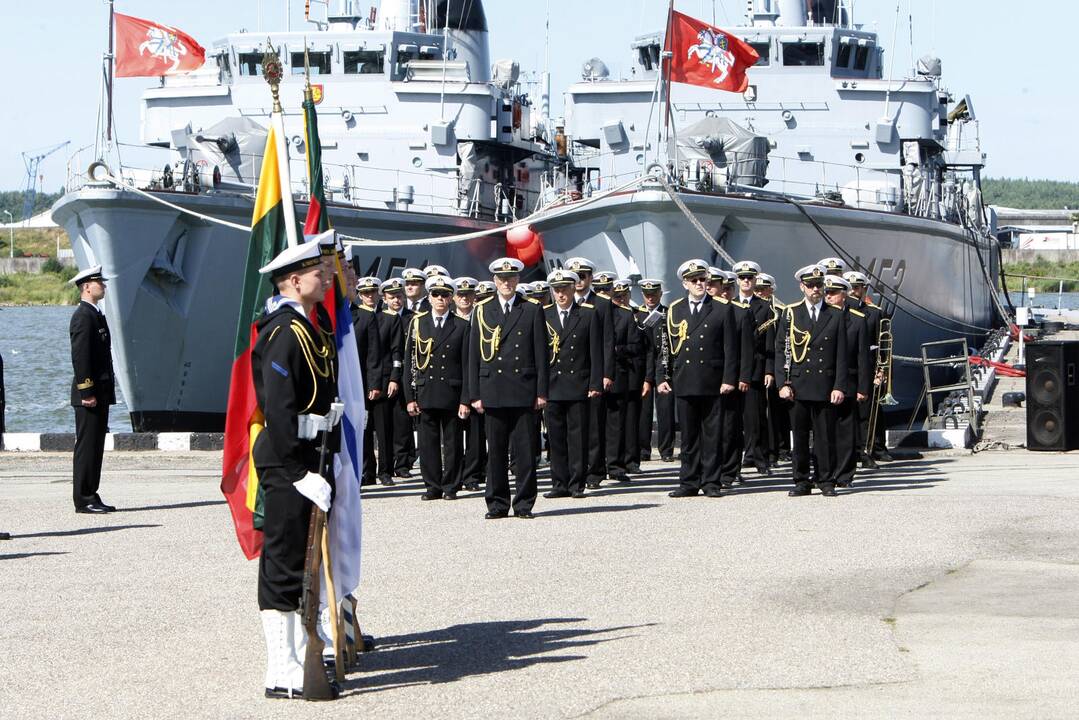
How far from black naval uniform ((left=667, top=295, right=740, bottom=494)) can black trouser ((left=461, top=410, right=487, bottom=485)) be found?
1609mm

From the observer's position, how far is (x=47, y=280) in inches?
3895

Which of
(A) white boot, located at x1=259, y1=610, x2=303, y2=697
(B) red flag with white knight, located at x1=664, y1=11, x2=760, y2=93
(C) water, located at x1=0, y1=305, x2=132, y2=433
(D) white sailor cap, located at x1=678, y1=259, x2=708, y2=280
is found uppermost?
(B) red flag with white knight, located at x1=664, y1=11, x2=760, y2=93

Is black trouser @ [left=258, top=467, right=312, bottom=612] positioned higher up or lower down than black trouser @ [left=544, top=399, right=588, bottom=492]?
higher up

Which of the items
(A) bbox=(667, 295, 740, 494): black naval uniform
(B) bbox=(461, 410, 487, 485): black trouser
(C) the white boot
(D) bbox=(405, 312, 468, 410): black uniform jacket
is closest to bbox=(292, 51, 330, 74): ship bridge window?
(B) bbox=(461, 410, 487, 485): black trouser

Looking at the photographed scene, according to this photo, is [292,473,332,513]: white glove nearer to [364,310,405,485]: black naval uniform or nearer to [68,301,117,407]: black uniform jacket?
[68,301,117,407]: black uniform jacket

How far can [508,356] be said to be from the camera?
1080 centimetres

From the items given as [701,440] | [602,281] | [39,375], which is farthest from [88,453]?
[39,375]

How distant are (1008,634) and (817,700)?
1.26m

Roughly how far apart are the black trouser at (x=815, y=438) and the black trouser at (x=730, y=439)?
1.39ft

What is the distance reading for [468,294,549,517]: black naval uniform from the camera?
1043cm

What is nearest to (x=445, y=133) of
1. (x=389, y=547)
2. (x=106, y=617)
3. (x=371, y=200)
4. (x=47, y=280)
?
(x=371, y=200)

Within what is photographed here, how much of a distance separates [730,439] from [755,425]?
1930mm

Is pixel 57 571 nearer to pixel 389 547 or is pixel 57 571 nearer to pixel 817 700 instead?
pixel 389 547

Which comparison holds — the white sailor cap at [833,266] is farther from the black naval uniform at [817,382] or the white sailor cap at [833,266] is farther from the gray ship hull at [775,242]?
the gray ship hull at [775,242]
